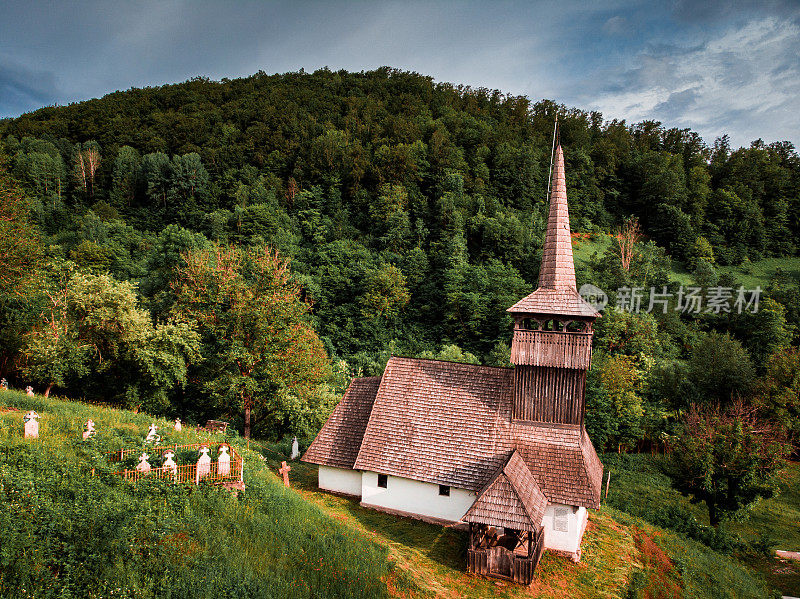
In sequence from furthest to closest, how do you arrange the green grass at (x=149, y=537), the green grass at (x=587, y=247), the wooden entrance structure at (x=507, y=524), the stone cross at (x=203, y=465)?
the green grass at (x=587, y=247)
the wooden entrance structure at (x=507, y=524)
the stone cross at (x=203, y=465)
the green grass at (x=149, y=537)

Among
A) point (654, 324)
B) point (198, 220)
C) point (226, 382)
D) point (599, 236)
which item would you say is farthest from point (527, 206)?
point (226, 382)

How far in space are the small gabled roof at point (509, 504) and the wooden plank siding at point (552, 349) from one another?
407 centimetres

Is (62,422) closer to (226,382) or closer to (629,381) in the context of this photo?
(226,382)

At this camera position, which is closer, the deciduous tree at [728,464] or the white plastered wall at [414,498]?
the white plastered wall at [414,498]

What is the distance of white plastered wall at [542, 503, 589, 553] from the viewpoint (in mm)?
15625

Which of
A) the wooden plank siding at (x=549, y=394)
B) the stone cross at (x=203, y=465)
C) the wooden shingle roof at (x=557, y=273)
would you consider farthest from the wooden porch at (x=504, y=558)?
the stone cross at (x=203, y=465)

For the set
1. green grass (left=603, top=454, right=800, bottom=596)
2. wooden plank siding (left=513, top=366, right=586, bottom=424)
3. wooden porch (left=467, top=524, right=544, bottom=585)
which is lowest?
green grass (left=603, top=454, right=800, bottom=596)

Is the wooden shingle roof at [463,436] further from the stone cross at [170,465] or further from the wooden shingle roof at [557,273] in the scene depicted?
the stone cross at [170,465]

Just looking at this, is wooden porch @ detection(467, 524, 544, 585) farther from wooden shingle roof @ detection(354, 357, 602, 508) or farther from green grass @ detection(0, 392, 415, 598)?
green grass @ detection(0, 392, 415, 598)

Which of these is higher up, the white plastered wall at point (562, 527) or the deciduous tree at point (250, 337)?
the deciduous tree at point (250, 337)

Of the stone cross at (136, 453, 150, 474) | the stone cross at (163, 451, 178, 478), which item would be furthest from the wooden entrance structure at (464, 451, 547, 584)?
the stone cross at (136, 453, 150, 474)

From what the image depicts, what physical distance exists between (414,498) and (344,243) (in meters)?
41.4

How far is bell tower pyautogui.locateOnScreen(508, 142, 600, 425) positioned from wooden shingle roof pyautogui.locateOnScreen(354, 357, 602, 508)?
59 cm

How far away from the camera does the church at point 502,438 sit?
15.7m
